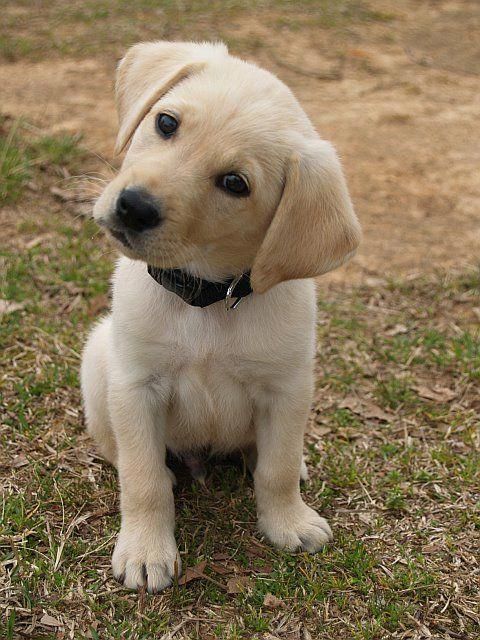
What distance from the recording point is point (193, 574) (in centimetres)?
348

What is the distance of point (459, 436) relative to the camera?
456 cm

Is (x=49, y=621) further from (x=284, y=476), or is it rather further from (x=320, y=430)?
(x=320, y=430)

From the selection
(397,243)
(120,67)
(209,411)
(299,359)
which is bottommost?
(397,243)

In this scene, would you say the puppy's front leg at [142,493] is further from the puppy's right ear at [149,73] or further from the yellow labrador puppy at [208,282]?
the puppy's right ear at [149,73]

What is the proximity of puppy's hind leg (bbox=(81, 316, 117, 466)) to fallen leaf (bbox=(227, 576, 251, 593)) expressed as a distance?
782mm

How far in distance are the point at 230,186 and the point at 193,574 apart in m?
1.56

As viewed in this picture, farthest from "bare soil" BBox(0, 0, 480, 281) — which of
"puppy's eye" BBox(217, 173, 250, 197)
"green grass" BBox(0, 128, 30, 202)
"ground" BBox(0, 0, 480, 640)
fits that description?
"puppy's eye" BBox(217, 173, 250, 197)

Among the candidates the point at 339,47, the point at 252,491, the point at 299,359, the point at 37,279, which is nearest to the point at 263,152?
the point at 299,359

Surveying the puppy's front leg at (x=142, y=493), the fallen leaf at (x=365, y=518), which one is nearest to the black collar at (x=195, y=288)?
the puppy's front leg at (x=142, y=493)

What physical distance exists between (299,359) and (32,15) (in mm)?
7392

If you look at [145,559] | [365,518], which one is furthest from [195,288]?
[365,518]

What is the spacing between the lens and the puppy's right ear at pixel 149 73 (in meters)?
3.24

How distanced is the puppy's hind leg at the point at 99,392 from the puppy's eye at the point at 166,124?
44.3 inches

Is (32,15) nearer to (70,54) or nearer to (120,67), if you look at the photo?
(70,54)
